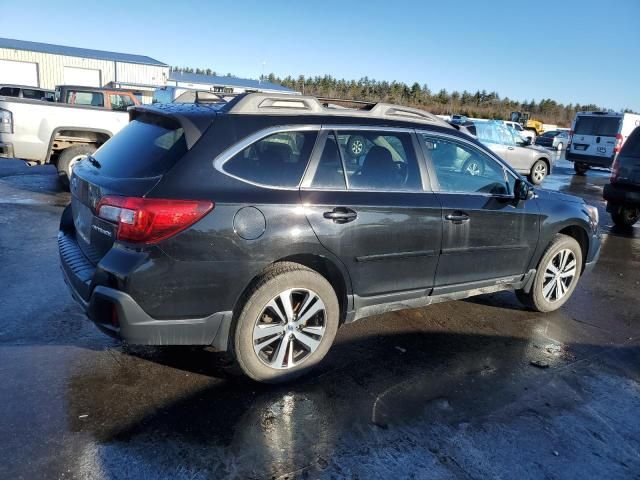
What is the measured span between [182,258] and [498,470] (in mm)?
2085

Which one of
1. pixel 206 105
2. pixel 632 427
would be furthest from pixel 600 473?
pixel 206 105

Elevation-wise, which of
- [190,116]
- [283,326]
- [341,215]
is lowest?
[283,326]

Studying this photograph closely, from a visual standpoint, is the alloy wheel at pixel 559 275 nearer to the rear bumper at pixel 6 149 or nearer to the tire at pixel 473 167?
the tire at pixel 473 167

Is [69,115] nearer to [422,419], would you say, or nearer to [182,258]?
[182,258]

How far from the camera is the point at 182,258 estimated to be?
2.92 m

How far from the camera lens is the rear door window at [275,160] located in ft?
10.4

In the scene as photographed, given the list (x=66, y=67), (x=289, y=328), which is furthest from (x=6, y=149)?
(x=66, y=67)

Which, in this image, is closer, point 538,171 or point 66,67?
point 538,171

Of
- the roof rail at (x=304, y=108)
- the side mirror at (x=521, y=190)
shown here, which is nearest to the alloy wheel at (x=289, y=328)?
the roof rail at (x=304, y=108)

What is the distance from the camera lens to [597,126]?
18.8 m

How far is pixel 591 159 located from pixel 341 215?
18.6 metres

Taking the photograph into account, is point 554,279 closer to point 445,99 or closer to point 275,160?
point 275,160

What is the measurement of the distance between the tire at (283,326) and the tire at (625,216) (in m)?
8.49

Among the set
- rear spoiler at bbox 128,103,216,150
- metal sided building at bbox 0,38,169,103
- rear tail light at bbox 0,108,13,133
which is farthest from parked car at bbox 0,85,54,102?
metal sided building at bbox 0,38,169,103
